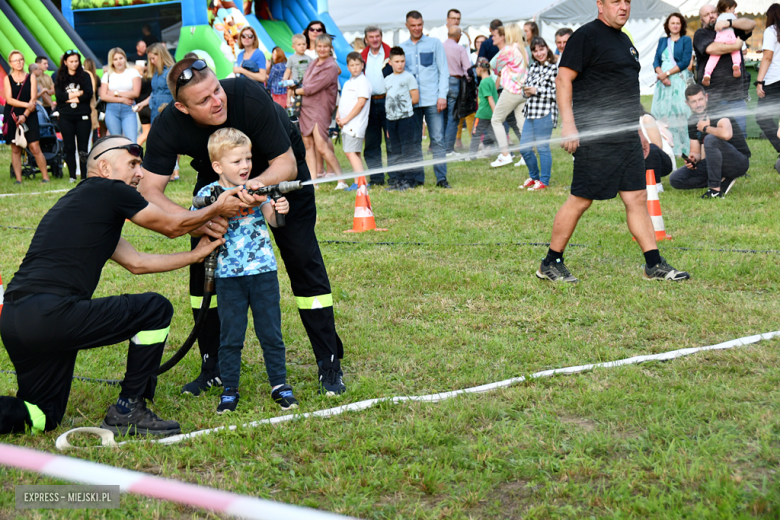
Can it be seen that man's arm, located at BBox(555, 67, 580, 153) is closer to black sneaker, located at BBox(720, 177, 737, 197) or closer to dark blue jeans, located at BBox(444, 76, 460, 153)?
black sneaker, located at BBox(720, 177, 737, 197)

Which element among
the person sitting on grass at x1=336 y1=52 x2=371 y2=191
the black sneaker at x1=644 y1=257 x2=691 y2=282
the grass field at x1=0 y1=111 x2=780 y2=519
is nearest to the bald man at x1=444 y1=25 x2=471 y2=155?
the person sitting on grass at x1=336 y1=52 x2=371 y2=191

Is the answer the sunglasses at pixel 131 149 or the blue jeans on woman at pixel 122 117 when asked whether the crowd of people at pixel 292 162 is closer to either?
the sunglasses at pixel 131 149

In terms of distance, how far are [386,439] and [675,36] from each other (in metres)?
10.4

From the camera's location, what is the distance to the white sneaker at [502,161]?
13.3 meters

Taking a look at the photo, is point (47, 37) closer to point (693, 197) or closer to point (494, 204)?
point (494, 204)

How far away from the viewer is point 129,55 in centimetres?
2420

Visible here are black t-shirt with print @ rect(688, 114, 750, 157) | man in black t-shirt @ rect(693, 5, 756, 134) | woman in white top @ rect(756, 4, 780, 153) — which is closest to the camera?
black t-shirt with print @ rect(688, 114, 750, 157)

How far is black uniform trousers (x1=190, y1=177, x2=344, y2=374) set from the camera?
13.1ft

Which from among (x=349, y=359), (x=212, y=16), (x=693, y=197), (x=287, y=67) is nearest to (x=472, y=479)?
(x=349, y=359)

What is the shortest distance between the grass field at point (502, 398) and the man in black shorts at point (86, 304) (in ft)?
0.64

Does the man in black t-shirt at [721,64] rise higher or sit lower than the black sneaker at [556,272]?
higher

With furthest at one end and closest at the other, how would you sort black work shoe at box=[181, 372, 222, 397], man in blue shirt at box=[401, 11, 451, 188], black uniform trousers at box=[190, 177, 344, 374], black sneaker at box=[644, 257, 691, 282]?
man in blue shirt at box=[401, 11, 451, 188], black sneaker at box=[644, 257, 691, 282], black work shoe at box=[181, 372, 222, 397], black uniform trousers at box=[190, 177, 344, 374]

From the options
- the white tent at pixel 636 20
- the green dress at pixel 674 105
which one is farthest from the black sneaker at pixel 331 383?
the white tent at pixel 636 20

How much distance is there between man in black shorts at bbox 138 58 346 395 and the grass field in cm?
27
